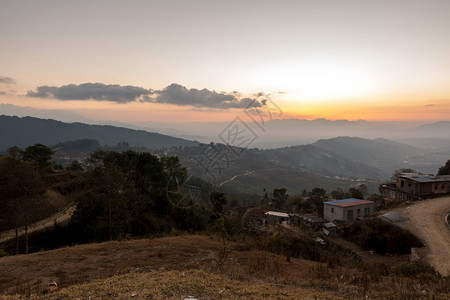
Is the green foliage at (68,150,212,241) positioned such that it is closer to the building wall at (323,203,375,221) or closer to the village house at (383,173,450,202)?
the building wall at (323,203,375,221)

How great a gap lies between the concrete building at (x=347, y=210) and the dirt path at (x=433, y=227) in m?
4.36

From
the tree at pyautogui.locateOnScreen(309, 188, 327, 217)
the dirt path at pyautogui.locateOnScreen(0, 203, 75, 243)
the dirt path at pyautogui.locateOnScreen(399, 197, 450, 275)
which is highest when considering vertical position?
the dirt path at pyautogui.locateOnScreen(399, 197, 450, 275)

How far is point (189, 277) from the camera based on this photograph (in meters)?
8.05

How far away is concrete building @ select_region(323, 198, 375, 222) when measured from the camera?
27.2 m

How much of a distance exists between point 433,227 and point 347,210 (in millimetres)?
8129

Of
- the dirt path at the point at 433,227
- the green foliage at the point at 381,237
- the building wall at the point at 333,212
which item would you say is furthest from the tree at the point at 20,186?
the building wall at the point at 333,212

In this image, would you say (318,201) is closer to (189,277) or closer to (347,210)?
(347,210)

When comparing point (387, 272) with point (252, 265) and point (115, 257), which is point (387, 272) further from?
point (115, 257)

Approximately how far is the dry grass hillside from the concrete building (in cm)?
1695

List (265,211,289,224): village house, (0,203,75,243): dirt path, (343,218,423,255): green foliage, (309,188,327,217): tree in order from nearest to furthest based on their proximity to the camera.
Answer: (343,218,423,255): green foliage, (0,203,75,243): dirt path, (265,211,289,224): village house, (309,188,327,217): tree

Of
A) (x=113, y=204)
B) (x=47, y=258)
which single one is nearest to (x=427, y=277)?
(x=47, y=258)

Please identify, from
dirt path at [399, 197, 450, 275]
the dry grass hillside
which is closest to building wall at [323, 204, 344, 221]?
dirt path at [399, 197, 450, 275]

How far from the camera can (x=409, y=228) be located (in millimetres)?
19750

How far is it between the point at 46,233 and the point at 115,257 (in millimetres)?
13241
